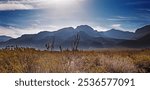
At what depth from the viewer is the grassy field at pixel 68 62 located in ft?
46.4

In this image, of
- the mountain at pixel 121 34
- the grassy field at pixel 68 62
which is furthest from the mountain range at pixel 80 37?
the grassy field at pixel 68 62

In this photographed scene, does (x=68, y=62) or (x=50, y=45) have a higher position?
(x=50, y=45)

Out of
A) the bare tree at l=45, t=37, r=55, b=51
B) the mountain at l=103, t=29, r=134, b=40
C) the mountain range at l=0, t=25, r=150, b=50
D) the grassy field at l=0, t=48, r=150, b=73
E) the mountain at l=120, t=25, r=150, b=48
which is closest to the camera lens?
the grassy field at l=0, t=48, r=150, b=73

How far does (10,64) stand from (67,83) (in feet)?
5.47

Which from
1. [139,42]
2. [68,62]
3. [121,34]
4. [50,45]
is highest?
[121,34]

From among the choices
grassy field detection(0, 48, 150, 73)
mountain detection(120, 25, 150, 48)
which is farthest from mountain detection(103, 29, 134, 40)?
mountain detection(120, 25, 150, 48)

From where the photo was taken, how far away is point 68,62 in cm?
1484

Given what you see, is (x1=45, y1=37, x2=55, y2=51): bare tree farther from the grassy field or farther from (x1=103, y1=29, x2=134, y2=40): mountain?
(x1=103, y1=29, x2=134, y2=40): mountain

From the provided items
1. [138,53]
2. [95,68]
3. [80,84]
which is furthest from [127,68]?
[138,53]

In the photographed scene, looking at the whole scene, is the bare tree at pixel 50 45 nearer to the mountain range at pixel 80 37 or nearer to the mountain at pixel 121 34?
the mountain range at pixel 80 37

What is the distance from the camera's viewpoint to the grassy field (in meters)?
14.2

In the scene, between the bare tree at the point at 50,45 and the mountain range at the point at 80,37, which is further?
the mountain range at the point at 80,37

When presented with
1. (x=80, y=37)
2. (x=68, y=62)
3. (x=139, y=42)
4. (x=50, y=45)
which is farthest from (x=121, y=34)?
(x=68, y=62)

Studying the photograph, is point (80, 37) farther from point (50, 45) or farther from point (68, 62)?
point (68, 62)
